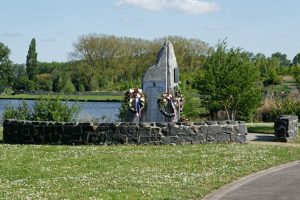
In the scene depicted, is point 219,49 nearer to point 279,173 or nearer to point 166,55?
point 166,55

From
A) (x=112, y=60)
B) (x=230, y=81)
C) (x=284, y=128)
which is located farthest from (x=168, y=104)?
(x=112, y=60)

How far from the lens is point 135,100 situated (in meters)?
23.4

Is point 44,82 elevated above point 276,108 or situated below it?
above

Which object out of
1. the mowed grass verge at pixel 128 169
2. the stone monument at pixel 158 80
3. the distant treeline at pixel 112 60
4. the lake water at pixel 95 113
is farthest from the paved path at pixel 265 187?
the distant treeline at pixel 112 60

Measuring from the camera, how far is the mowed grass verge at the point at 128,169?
33.5 feet

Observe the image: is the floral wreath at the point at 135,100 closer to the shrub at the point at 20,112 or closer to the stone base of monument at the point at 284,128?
the shrub at the point at 20,112

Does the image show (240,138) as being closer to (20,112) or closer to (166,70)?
(166,70)

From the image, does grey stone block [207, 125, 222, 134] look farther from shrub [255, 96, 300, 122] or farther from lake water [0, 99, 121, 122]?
shrub [255, 96, 300, 122]

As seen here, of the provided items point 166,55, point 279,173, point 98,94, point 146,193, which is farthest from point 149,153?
point 98,94

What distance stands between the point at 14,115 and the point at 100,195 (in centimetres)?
1645

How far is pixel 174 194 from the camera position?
10.0 metres

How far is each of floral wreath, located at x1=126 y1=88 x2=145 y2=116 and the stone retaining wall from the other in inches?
189

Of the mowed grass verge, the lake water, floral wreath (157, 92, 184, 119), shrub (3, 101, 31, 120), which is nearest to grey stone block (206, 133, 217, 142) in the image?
the mowed grass verge

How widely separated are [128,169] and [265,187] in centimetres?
339
